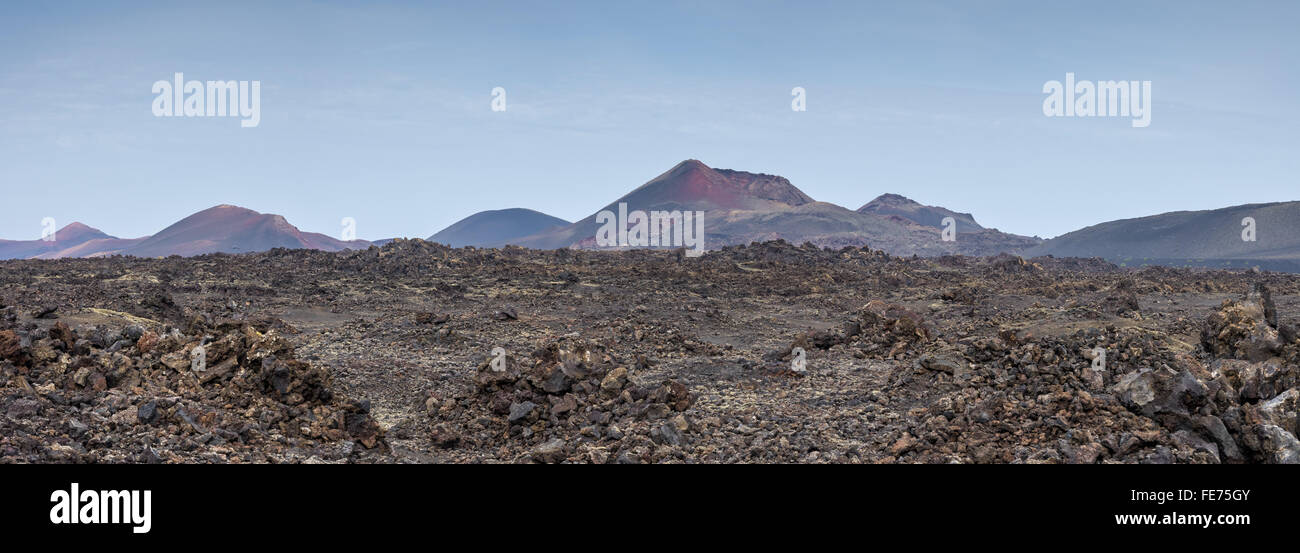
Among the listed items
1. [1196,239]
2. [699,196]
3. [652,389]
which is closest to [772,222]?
[699,196]

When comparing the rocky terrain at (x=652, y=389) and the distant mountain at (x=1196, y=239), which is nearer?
the rocky terrain at (x=652, y=389)

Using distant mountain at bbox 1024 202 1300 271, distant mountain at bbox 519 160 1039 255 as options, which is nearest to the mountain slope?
distant mountain at bbox 519 160 1039 255

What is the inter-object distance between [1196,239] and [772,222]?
5774 centimetres

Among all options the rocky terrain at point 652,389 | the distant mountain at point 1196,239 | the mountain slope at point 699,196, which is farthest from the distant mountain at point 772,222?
the rocky terrain at point 652,389

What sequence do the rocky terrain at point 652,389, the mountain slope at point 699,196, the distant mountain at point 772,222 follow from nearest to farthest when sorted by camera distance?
the rocky terrain at point 652,389
the distant mountain at point 772,222
the mountain slope at point 699,196

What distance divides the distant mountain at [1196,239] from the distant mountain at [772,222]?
9271 mm

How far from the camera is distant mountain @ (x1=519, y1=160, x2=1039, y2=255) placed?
398ft

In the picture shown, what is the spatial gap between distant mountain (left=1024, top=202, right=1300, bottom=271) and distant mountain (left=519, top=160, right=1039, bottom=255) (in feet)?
30.4

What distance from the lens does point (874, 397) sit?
1177cm

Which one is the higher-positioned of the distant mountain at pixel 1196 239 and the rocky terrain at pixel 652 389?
the distant mountain at pixel 1196 239

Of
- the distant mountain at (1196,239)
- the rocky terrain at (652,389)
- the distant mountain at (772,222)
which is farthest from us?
the distant mountain at (772,222)

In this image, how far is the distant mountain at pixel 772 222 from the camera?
398 feet

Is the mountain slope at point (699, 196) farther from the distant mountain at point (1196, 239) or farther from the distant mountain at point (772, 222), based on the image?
the distant mountain at point (1196, 239)
